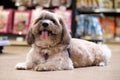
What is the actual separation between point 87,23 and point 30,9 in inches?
39.6

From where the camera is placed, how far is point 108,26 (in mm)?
8789

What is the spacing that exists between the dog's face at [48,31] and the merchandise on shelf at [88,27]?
363cm

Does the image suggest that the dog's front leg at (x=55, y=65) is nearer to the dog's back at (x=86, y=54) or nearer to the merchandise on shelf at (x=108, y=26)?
the dog's back at (x=86, y=54)

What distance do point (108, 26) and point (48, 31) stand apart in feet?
18.9

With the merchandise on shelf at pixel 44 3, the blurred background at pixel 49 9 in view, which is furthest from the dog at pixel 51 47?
the merchandise on shelf at pixel 44 3

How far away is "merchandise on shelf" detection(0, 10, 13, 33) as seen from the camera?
670 centimetres

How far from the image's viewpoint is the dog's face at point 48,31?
3.12 metres

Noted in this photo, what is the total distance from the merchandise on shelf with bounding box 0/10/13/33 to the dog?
11.1 ft

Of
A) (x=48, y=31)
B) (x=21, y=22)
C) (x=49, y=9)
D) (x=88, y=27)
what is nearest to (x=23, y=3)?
(x=21, y=22)

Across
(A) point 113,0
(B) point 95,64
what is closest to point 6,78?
(B) point 95,64

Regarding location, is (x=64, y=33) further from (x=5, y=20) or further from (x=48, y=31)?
(x=5, y=20)

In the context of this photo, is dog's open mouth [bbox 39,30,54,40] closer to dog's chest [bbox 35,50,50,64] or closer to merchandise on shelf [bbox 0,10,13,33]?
dog's chest [bbox 35,50,50,64]

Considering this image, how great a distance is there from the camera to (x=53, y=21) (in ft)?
10.4

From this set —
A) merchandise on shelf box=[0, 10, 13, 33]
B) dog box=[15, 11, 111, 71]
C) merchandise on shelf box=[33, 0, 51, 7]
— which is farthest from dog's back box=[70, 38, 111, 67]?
merchandise on shelf box=[0, 10, 13, 33]
